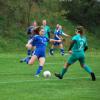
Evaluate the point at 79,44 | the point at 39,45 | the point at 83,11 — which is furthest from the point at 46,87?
the point at 83,11

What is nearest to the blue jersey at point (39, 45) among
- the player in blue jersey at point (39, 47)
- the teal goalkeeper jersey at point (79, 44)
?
the player in blue jersey at point (39, 47)

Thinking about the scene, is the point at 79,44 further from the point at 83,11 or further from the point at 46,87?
the point at 83,11

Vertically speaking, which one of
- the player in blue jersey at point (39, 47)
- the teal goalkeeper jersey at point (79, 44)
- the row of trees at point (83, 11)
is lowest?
the row of trees at point (83, 11)

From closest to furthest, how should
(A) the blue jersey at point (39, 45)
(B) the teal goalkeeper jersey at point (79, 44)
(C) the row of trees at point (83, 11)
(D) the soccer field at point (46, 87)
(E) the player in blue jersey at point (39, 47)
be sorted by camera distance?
(D) the soccer field at point (46, 87)
(B) the teal goalkeeper jersey at point (79, 44)
(E) the player in blue jersey at point (39, 47)
(A) the blue jersey at point (39, 45)
(C) the row of trees at point (83, 11)

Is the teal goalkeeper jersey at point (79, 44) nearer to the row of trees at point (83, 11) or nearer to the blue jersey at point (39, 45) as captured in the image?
the blue jersey at point (39, 45)

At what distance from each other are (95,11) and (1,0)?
521 inches

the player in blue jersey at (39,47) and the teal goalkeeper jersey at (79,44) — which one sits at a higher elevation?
the teal goalkeeper jersey at (79,44)

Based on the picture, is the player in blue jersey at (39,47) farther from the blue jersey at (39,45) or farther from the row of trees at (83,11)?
the row of trees at (83,11)

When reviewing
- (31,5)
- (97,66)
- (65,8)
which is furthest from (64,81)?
(65,8)

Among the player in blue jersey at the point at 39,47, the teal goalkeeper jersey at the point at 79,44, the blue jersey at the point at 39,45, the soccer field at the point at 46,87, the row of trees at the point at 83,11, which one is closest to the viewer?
the soccer field at the point at 46,87

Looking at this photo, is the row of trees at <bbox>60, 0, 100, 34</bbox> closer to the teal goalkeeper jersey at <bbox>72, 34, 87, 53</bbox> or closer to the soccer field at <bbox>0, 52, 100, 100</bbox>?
the soccer field at <bbox>0, 52, 100, 100</bbox>

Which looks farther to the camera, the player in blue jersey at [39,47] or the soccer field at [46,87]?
the player in blue jersey at [39,47]

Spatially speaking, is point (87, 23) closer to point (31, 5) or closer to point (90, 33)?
point (90, 33)

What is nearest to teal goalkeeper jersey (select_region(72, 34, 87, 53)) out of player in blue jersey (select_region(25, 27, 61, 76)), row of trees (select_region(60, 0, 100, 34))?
player in blue jersey (select_region(25, 27, 61, 76))
